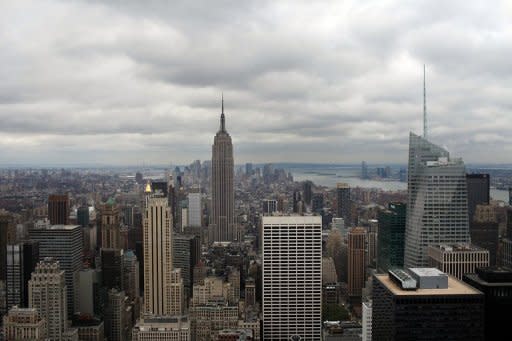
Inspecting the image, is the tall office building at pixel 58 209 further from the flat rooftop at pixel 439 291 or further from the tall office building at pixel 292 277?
the flat rooftop at pixel 439 291

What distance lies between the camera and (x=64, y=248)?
23.1 m

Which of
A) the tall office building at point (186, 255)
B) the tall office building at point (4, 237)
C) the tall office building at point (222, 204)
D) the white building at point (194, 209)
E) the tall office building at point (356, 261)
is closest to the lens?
the tall office building at point (4, 237)

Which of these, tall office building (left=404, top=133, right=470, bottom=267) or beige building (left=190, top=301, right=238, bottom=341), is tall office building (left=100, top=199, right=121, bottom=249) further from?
tall office building (left=404, top=133, right=470, bottom=267)

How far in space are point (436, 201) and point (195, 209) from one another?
1455cm

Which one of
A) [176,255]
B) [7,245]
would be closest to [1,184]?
[7,245]

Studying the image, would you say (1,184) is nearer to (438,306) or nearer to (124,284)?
(124,284)

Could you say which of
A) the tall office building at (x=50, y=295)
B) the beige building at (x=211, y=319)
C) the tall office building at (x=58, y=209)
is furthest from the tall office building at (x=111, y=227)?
the beige building at (x=211, y=319)

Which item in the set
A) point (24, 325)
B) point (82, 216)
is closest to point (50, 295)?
point (24, 325)

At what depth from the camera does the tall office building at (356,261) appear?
2520 centimetres

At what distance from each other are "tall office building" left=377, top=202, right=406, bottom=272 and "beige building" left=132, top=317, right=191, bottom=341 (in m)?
8.20

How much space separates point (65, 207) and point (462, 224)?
591 inches

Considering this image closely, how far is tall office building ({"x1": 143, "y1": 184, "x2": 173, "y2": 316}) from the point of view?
77.0 feet

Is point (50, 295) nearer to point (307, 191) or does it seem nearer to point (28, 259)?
point (28, 259)

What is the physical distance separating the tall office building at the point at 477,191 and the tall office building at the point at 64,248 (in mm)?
15122
